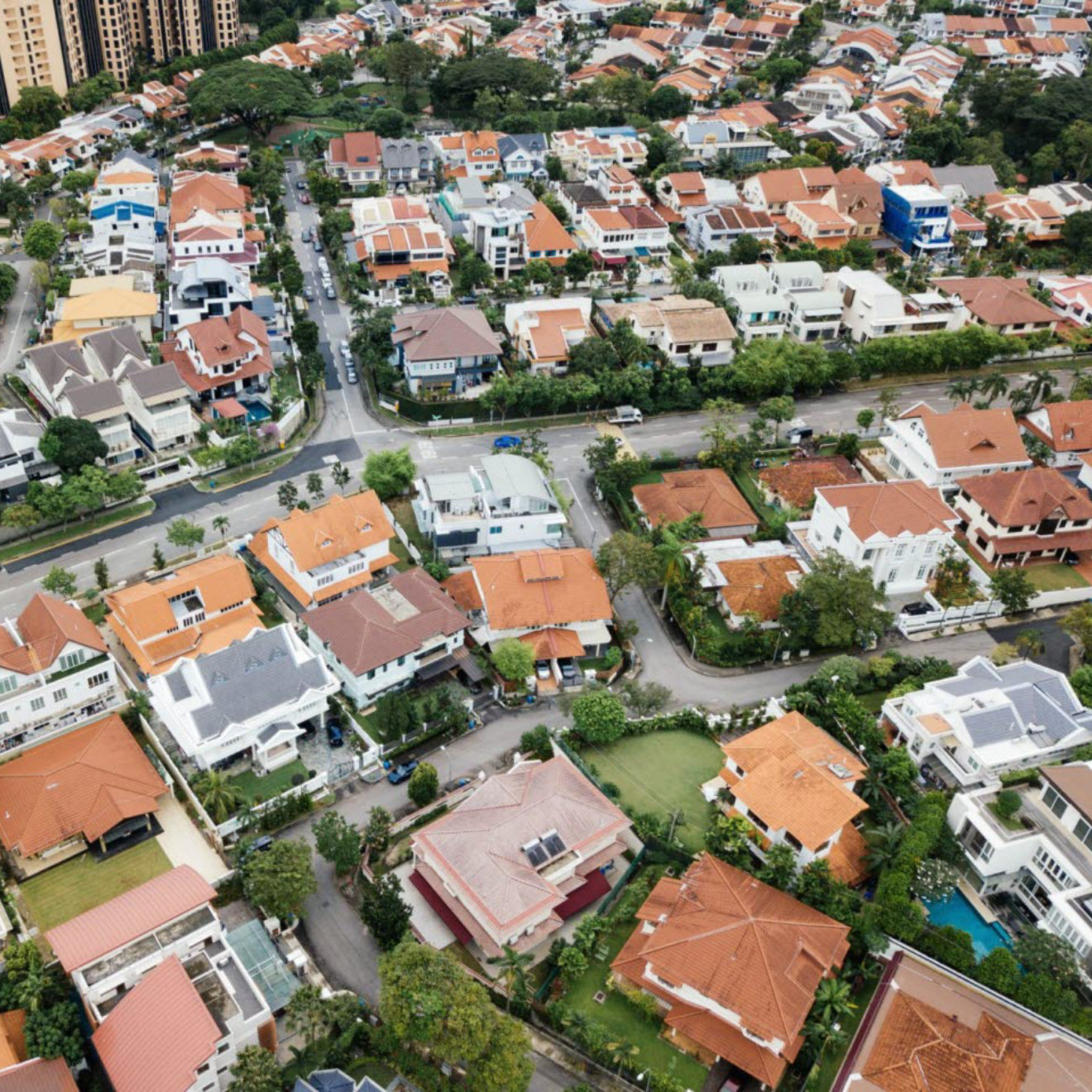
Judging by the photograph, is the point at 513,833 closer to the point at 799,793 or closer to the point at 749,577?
the point at 799,793

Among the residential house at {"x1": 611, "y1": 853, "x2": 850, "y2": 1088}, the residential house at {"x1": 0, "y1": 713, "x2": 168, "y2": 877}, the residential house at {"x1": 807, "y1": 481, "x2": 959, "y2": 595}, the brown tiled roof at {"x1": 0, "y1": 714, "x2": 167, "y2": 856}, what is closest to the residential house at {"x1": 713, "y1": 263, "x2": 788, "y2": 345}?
the residential house at {"x1": 807, "y1": 481, "x2": 959, "y2": 595}

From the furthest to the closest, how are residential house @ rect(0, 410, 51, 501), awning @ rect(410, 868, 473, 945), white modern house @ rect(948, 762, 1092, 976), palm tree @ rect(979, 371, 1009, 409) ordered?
1. palm tree @ rect(979, 371, 1009, 409)
2. residential house @ rect(0, 410, 51, 501)
3. white modern house @ rect(948, 762, 1092, 976)
4. awning @ rect(410, 868, 473, 945)

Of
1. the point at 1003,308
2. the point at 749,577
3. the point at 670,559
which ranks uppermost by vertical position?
the point at 1003,308

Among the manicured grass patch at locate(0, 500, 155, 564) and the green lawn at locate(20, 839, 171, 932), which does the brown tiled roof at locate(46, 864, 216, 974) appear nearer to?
the green lawn at locate(20, 839, 171, 932)

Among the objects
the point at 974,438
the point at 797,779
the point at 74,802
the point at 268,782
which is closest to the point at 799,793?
the point at 797,779

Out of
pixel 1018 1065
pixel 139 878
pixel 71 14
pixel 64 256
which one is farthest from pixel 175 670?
pixel 71 14
